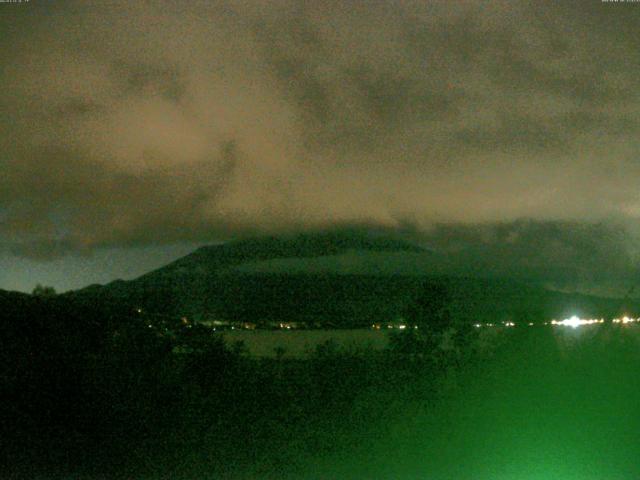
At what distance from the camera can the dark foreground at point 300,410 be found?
33.7 ft

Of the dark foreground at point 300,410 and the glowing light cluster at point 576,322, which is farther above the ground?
the glowing light cluster at point 576,322

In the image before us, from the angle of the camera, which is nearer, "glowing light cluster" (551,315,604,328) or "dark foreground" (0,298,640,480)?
"dark foreground" (0,298,640,480)

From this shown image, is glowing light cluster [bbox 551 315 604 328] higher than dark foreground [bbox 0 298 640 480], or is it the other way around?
glowing light cluster [bbox 551 315 604 328]

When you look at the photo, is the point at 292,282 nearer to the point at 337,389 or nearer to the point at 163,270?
the point at 163,270

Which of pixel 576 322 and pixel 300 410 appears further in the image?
pixel 576 322

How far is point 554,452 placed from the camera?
1116cm

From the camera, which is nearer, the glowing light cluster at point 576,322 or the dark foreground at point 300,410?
the dark foreground at point 300,410

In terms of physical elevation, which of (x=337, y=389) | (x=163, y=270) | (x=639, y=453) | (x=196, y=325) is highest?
(x=163, y=270)

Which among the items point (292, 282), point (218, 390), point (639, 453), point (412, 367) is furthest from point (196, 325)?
point (292, 282)

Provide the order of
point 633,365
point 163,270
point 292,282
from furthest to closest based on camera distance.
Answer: point 292,282 < point 163,270 < point 633,365

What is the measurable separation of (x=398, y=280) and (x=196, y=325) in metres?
19.6

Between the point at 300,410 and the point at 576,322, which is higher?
the point at 576,322

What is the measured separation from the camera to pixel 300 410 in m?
12.4

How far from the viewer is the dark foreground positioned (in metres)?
10.3
